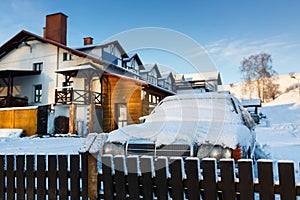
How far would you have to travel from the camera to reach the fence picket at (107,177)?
2.63 meters

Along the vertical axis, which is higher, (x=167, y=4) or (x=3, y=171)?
(x=167, y=4)

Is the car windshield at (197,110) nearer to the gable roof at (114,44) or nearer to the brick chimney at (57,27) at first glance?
the gable roof at (114,44)

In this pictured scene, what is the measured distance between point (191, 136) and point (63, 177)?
2.15m

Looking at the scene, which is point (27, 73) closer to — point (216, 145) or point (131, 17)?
point (131, 17)

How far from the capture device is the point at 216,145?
3.73 metres

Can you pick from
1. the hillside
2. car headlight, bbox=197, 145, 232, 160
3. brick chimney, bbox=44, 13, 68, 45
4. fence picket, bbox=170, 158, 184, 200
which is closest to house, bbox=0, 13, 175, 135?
brick chimney, bbox=44, 13, 68, 45

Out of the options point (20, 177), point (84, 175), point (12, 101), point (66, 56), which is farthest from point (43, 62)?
point (84, 175)

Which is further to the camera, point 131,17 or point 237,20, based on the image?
point 131,17

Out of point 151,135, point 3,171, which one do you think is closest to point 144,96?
point 151,135

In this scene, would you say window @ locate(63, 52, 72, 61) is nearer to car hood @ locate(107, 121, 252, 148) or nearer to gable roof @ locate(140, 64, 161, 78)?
gable roof @ locate(140, 64, 161, 78)

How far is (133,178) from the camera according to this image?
2.52 m

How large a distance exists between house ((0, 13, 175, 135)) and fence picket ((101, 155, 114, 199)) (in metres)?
14.9

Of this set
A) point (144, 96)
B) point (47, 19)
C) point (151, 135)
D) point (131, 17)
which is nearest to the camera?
point (151, 135)

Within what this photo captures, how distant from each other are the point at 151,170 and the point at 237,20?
1041cm
